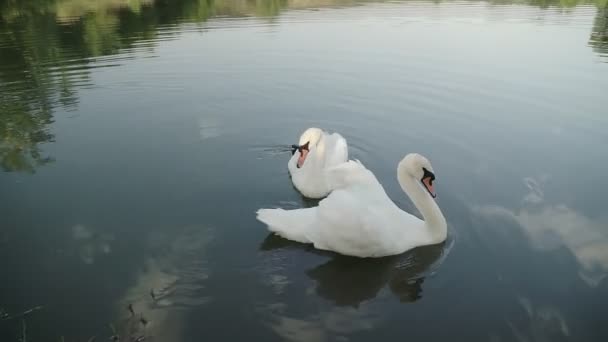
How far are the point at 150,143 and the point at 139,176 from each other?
164 centimetres

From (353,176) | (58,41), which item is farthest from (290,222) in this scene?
(58,41)

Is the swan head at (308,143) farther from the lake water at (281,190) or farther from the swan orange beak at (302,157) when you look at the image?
the lake water at (281,190)

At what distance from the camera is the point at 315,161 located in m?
8.44

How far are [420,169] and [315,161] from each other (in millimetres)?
2068

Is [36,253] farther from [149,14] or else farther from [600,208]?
[149,14]

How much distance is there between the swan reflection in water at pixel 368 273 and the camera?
6.03m

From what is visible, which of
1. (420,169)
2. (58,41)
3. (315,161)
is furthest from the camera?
(58,41)

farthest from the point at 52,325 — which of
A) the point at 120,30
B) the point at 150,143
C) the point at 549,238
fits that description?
the point at 120,30

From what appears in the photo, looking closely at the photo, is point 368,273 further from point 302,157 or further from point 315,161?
point 302,157

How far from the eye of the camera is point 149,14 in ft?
116

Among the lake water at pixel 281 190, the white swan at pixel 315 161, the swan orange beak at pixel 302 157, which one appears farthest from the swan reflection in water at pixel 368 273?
the swan orange beak at pixel 302 157

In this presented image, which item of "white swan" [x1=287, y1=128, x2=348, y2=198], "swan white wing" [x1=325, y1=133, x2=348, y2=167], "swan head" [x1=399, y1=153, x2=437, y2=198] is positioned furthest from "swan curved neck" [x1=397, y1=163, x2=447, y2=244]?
"swan white wing" [x1=325, y1=133, x2=348, y2=167]

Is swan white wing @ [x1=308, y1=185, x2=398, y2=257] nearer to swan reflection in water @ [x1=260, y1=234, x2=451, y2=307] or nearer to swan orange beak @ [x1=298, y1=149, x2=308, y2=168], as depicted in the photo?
swan reflection in water @ [x1=260, y1=234, x2=451, y2=307]

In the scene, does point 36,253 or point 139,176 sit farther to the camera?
point 139,176
